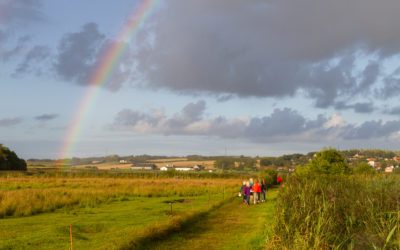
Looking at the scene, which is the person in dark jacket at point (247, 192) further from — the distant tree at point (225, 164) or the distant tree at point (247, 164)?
the distant tree at point (225, 164)

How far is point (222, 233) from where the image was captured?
1712cm

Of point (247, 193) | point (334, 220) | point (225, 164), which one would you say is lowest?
point (225, 164)

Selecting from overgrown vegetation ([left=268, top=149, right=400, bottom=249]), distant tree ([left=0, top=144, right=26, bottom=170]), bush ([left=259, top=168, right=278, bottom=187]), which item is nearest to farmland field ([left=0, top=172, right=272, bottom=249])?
overgrown vegetation ([left=268, top=149, right=400, bottom=249])

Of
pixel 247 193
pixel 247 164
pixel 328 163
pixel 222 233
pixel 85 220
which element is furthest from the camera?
pixel 247 164

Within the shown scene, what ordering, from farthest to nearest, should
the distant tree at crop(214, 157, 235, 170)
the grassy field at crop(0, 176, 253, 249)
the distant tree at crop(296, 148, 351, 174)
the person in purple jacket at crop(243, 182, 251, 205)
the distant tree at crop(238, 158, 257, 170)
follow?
the distant tree at crop(214, 157, 235, 170), the distant tree at crop(238, 158, 257, 170), the distant tree at crop(296, 148, 351, 174), the person in purple jacket at crop(243, 182, 251, 205), the grassy field at crop(0, 176, 253, 249)

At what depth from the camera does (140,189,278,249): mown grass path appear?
14.6 m

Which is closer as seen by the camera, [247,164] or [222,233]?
[222,233]

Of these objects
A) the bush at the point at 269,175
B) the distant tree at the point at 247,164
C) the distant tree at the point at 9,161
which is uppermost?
the distant tree at the point at 9,161

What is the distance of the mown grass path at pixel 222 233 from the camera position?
14631mm

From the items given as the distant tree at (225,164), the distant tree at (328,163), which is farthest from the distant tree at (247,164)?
the distant tree at (328,163)

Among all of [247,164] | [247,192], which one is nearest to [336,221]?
[247,192]

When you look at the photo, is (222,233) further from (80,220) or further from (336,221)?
(80,220)

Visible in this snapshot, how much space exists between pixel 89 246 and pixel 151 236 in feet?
8.26

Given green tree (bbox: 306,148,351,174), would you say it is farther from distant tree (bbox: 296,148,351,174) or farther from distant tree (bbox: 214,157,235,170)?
distant tree (bbox: 214,157,235,170)
